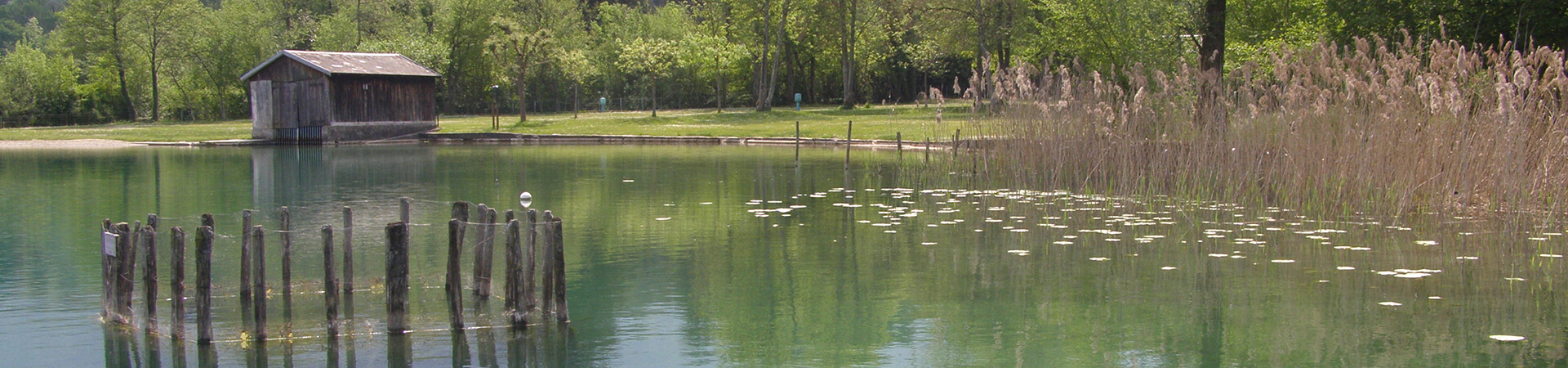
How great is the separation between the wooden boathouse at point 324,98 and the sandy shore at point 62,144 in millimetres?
4619

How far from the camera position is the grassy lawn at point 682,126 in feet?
148

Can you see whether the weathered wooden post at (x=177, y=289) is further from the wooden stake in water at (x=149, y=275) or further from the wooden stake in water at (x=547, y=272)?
the wooden stake in water at (x=547, y=272)

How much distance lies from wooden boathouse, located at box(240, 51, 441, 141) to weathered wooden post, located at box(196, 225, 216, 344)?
39248 mm

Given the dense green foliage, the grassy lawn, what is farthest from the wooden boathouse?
the dense green foliage

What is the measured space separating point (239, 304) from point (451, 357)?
2893mm

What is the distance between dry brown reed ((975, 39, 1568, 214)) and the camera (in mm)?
15250

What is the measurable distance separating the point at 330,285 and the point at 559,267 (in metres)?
1.61

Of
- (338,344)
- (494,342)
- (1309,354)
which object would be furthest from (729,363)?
(1309,354)

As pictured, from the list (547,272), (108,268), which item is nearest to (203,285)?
(108,268)

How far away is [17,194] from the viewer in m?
23.8

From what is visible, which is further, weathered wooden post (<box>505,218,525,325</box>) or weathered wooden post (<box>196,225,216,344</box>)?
weathered wooden post (<box>505,218,525,325</box>)

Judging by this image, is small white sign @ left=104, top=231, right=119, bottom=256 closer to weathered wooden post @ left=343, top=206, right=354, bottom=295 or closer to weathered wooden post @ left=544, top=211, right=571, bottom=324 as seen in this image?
weathered wooden post @ left=343, top=206, right=354, bottom=295

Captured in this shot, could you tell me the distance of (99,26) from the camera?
6881 cm

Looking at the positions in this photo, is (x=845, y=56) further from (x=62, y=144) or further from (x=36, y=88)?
(x=36, y=88)
